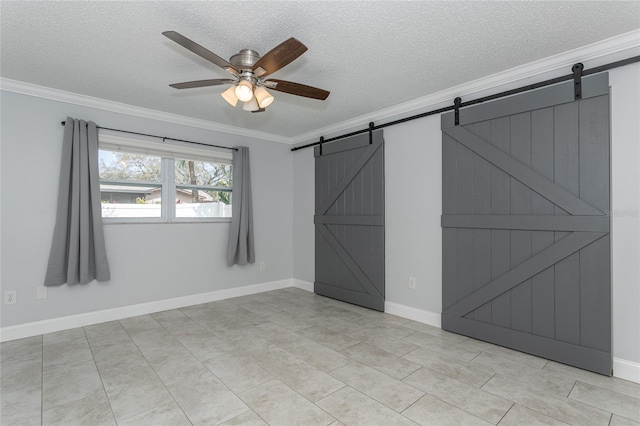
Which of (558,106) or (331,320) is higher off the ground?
(558,106)

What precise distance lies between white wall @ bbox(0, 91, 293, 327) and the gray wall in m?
2.04

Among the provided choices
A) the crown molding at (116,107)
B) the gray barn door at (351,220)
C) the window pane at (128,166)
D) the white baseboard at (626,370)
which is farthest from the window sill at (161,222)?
the white baseboard at (626,370)

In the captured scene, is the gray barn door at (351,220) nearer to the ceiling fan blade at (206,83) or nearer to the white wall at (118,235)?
the white wall at (118,235)

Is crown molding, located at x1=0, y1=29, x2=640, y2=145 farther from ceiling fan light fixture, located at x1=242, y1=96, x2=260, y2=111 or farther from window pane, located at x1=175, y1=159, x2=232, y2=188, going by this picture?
ceiling fan light fixture, located at x1=242, y1=96, x2=260, y2=111

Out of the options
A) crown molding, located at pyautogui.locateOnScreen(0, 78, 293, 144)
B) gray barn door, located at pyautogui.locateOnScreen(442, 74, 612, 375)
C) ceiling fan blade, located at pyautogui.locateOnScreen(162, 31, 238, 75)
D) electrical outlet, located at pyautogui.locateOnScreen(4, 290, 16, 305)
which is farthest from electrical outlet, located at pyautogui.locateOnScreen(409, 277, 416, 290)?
electrical outlet, located at pyautogui.locateOnScreen(4, 290, 16, 305)

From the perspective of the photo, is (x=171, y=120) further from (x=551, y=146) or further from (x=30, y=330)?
(x=551, y=146)

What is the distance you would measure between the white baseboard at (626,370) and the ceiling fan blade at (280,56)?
312 centimetres

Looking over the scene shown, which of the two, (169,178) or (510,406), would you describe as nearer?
(510,406)

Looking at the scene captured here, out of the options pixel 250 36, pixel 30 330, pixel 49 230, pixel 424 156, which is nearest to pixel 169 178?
pixel 49 230

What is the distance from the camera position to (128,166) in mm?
3803

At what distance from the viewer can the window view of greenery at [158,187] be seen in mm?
3693

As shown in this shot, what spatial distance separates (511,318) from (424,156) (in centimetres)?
181

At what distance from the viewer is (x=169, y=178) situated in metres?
4.09

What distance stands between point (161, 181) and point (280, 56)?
2.77 metres
